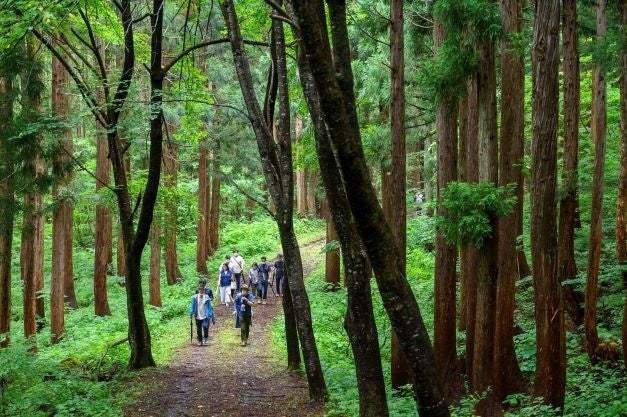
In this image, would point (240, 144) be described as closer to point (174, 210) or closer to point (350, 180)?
point (174, 210)

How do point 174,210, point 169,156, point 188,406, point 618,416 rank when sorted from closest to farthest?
point 618,416 < point 188,406 < point 174,210 < point 169,156

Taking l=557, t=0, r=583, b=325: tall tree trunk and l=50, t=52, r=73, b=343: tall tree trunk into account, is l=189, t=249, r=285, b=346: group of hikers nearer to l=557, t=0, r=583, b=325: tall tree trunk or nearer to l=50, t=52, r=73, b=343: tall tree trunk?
l=50, t=52, r=73, b=343: tall tree trunk

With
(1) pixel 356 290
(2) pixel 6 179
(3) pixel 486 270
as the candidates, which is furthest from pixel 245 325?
(3) pixel 486 270

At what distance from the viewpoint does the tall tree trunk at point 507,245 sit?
8.61 meters

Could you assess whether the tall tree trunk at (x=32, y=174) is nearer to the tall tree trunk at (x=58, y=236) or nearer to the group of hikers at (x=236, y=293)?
the tall tree trunk at (x=58, y=236)

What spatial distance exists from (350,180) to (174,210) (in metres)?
16.5

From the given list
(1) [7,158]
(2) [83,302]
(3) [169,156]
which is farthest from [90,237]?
(1) [7,158]

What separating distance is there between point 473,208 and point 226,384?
650cm

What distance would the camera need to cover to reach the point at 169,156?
23375 mm

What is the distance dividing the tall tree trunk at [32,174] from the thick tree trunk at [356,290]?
6055mm

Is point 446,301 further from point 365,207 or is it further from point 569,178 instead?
point 365,207

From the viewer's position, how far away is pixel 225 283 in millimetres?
21031

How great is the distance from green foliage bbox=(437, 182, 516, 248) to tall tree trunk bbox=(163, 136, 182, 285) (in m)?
12.7

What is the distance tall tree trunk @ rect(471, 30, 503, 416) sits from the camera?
877 cm
